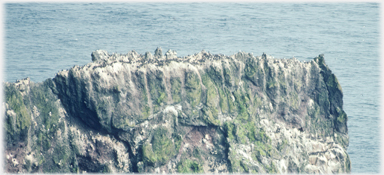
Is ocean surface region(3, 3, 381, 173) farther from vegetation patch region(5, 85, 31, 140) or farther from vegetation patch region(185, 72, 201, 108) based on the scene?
vegetation patch region(5, 85, 31, 140)

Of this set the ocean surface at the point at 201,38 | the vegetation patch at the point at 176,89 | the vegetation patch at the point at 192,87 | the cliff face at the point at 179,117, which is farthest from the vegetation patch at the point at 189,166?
the ocean surface at the point at 201,38

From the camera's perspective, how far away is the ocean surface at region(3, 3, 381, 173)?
16162 centimetres

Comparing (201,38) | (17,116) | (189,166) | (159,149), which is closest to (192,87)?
(159,149)

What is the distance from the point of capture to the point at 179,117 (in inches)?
3497

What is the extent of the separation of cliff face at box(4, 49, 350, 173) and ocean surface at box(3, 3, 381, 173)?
4998cm

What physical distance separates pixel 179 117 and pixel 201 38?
8971 centimetres

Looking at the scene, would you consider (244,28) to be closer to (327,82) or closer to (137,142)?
(327,82)

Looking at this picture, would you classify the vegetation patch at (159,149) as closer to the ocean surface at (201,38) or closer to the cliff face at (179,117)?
the cliff face at (179,117)

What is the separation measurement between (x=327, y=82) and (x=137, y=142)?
1198 inches

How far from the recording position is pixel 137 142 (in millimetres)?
86000

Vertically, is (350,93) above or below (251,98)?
below

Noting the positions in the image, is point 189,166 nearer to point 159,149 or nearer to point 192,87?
point 159,149

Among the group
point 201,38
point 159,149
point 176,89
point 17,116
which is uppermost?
point 176,89

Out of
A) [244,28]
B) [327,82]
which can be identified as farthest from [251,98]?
[244,28]
